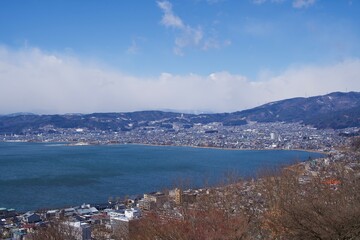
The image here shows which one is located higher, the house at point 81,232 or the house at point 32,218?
the house at point 81,232

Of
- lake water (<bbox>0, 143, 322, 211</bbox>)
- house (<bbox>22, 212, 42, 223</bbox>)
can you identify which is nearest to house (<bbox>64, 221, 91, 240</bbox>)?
house (<bbox>22, 212, 42, 223</bbox>)

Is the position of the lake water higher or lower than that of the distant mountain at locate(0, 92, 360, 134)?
lower

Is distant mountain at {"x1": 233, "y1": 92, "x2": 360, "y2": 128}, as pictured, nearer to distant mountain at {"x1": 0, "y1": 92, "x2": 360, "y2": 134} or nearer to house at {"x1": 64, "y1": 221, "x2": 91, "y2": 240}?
distant mountain at {"x1": 0, "y1": 92, "x2": 360, "y2": 134}

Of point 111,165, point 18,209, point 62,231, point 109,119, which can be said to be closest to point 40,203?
point 18,209

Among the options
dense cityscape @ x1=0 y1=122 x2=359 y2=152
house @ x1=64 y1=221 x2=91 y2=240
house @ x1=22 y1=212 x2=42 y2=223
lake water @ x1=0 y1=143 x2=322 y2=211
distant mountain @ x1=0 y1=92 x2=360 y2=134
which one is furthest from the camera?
distant mountain @ x1=0 y1=92 x2=360 y2=134

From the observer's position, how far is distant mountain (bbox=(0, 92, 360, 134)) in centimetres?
3464

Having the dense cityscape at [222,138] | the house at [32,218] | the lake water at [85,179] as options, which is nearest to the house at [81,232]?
the house at [32,218]

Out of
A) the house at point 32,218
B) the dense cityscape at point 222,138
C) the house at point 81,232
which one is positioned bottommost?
the dense cityscape at point 222,138

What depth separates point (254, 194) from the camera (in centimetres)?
464

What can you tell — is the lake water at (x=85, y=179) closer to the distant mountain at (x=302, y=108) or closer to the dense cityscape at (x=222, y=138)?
the dense cityscape at (x=222, y=138)

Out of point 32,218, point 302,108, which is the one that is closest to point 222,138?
point 302,108

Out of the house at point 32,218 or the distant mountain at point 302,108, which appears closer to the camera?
the house at point 32,218

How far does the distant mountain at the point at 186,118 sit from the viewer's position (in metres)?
34.6

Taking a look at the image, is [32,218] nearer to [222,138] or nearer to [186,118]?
[222,138]
